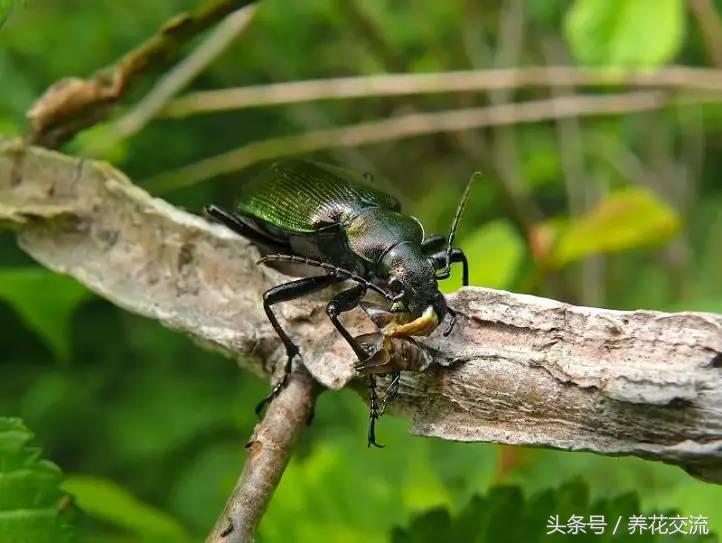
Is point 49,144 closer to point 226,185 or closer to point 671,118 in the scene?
point 226,185

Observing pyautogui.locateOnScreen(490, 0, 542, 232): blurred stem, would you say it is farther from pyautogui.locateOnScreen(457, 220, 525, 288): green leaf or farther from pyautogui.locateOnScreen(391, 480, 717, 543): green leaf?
pyautogui.locateOnScreen(391, 480, 717, 543): green leaf

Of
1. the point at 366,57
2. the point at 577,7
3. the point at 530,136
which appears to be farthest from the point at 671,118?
the point at 577,7

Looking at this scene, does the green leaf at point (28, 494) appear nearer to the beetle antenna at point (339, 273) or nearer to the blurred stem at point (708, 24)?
the beetle antenna at point (339, 273)

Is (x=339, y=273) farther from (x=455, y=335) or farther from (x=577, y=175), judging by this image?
(x=577, y=175)

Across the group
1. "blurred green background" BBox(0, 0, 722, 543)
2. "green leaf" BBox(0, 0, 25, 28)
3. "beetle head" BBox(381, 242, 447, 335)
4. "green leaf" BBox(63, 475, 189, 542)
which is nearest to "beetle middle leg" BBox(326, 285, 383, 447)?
"beetle head" BBox(381, 242, 447, 335)

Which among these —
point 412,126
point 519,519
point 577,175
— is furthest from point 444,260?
point 577,175
